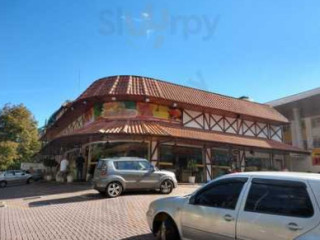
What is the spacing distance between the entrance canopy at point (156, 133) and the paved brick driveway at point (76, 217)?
14.0 ft

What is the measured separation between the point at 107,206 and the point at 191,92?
14.3 m

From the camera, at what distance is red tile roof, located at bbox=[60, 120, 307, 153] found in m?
18.9

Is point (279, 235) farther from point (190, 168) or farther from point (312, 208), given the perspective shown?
point (190, 168)

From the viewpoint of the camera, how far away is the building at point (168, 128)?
66.7ft

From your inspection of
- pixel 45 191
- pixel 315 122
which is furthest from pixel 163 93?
pixel 315 122

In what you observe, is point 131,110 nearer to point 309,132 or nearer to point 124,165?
point 124,165

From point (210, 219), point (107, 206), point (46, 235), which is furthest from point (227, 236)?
point (107, 206)

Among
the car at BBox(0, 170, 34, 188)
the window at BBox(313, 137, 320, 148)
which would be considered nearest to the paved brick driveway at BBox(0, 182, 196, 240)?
the car at BBox(0, 170, 34, 188)

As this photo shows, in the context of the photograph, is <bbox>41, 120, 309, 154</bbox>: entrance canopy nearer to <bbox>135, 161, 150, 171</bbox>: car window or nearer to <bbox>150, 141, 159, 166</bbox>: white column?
<bbox>150, 141, 159, 166</bbox>: white column

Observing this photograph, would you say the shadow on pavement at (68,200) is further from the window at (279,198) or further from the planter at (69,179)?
the window at (279,198)

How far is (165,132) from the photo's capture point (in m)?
20.0

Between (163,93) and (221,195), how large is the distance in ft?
55.5

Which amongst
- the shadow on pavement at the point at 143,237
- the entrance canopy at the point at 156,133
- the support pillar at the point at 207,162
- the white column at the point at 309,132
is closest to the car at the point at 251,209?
the shadow on pavement at the point at 143,237

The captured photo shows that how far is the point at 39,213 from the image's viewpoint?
11.1 m
